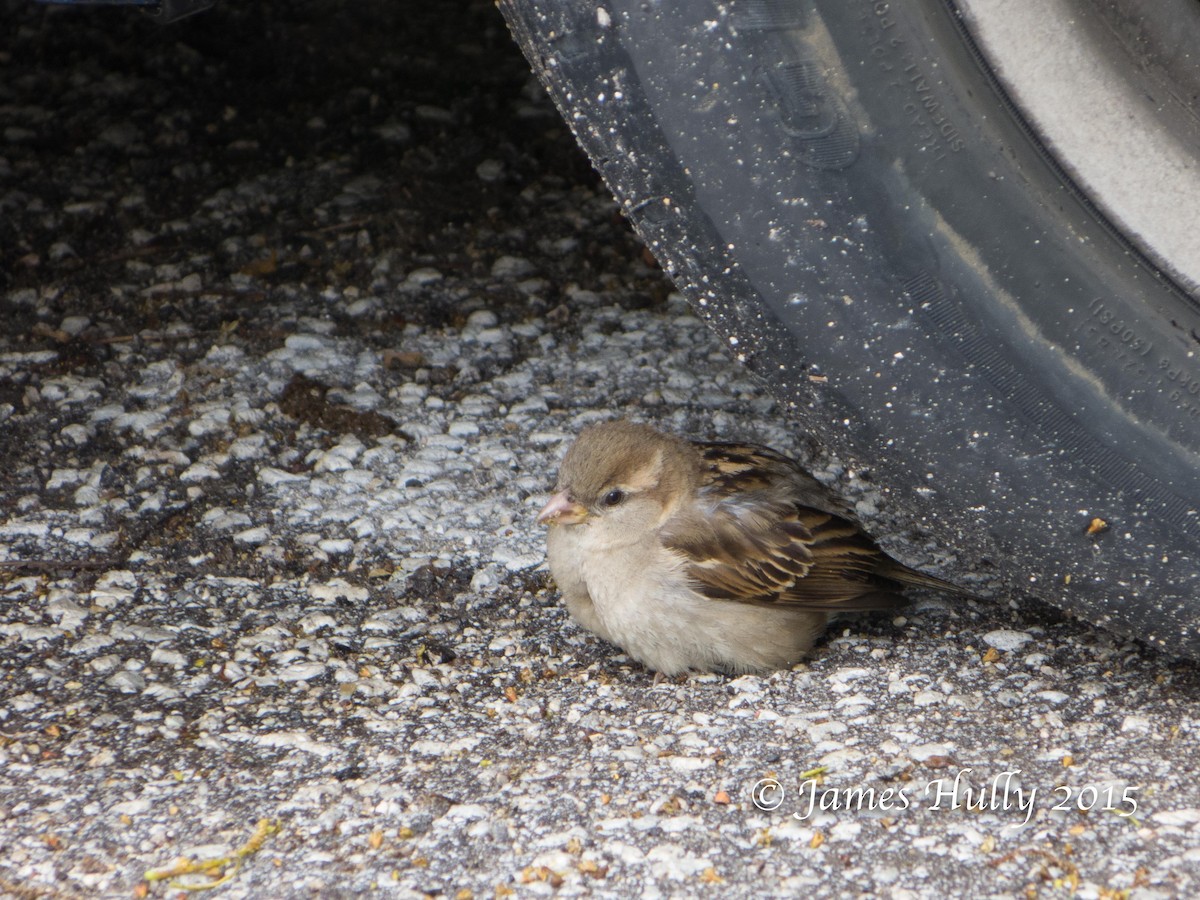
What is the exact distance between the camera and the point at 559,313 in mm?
4805

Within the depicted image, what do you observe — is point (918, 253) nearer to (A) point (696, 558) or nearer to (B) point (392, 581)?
(A) point (696, 558)

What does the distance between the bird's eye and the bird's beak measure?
6cm

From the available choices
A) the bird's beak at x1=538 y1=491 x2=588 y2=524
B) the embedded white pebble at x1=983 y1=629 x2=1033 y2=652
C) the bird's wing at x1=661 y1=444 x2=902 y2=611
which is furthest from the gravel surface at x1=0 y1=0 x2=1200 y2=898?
the bird's beak at x1=538 y1=491 x2=588 y2=524

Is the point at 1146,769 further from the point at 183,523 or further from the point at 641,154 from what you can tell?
the point at 183,523

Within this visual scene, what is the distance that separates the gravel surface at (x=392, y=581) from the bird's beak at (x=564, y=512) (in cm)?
27

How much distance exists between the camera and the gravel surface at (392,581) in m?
2.57

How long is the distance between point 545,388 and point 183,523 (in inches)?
47.8

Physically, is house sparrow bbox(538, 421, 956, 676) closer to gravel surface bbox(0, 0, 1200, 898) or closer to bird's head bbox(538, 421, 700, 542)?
bird's head bbox(538, 421, 700, 542)

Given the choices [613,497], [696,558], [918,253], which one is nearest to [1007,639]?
[696,558]

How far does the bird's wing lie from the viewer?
Answer: 3441mm

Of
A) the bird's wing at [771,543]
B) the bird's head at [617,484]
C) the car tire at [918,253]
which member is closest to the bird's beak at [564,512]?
the bird's head at [617,484]

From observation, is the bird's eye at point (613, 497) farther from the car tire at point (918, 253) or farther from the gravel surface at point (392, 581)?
the car tire at point (918, 253)

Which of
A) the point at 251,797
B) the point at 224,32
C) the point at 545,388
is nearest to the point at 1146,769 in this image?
the point at 251,797

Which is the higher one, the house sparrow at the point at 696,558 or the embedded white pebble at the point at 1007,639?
the house sparrow at the point at 696,558
